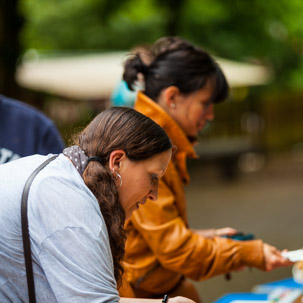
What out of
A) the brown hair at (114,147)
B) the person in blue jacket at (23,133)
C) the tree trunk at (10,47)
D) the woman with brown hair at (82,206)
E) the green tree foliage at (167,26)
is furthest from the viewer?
the green tree foliage at (167,26)

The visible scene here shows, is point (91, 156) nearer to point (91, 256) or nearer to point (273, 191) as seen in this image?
point (91, 256)

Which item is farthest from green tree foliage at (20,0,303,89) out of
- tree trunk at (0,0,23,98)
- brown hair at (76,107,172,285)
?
brown hair at (76,107,172,285)

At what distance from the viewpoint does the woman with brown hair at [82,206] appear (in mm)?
1316

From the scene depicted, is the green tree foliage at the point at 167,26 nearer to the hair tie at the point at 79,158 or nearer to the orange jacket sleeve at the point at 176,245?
the orange jacket sleeve at the point at 176,245

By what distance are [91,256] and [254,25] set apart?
49.5 feet

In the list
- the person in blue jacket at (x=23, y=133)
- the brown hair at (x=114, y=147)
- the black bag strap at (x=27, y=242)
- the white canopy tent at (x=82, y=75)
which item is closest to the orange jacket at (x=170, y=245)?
the person in blue jacket at (x=23, y=133)

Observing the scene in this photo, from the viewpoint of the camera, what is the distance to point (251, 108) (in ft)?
53.0

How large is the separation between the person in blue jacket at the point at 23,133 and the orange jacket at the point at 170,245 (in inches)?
22.5

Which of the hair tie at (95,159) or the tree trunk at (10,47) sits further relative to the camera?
the tree trunk at (10,47)

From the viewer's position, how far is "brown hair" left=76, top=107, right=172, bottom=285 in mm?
1454

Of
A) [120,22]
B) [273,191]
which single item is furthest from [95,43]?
[273,191]

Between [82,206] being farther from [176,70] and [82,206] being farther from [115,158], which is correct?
[176,70]

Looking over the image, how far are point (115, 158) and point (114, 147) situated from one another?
0.10 feet

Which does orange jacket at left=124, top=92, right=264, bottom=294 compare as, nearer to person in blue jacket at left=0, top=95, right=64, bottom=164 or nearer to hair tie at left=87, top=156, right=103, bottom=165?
person in blue jacket at left=0, top=95, right=64, bottom=164
